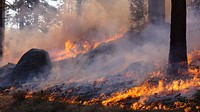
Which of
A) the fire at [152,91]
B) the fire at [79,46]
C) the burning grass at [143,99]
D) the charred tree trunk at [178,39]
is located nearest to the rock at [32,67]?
the fire at [79,46]

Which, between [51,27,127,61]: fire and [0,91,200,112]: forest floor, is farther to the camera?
[51,27,127,61]: fire

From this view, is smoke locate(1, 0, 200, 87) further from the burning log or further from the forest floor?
the forest floor

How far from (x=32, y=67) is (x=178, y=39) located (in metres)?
11.2

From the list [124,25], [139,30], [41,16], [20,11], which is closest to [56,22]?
[41,16]

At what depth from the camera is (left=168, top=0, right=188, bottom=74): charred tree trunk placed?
12.9 meters

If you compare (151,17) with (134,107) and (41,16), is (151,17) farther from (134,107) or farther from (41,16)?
(41,16)

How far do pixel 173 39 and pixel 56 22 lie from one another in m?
33.8

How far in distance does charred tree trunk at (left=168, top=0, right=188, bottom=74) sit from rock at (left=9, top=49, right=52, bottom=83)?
9.93 m

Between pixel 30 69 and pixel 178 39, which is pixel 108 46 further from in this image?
pixel 178 39

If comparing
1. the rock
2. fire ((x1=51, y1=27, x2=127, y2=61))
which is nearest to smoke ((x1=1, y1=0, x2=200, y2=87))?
the rock

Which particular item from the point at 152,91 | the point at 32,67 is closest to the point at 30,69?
the point at 32,67

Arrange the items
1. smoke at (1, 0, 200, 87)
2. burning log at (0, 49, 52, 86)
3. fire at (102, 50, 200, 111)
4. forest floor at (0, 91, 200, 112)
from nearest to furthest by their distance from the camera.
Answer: forest floor at (0, 91, 200, 112) → fire at (102, 50, 200, 111) → smoke at (1, 0, 200, 87) → burning log at (0, 49, 52, 86)

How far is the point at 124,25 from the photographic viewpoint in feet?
95.4

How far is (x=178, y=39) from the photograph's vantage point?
42.4 ft
